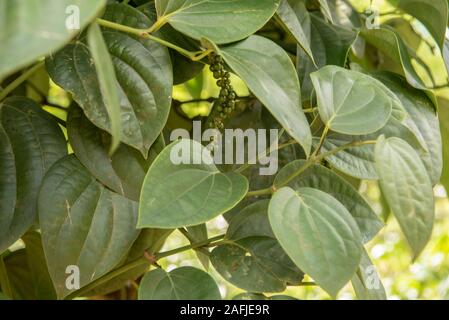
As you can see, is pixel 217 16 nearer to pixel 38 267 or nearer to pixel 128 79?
pixel 128 79

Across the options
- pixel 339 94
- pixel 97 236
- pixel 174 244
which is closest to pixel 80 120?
pixel 97 236

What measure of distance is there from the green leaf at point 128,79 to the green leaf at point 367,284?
0.19 m

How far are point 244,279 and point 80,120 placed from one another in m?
0.19

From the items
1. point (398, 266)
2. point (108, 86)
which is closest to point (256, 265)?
point (108, 86)

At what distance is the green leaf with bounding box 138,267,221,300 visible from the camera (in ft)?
1.61

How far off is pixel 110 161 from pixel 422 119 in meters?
0.28

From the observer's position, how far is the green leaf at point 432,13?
24.9 inches

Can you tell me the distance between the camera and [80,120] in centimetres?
55

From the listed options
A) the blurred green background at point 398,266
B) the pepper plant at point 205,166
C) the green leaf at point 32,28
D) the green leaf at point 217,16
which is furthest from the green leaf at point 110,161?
the blurred green background at point 398,266

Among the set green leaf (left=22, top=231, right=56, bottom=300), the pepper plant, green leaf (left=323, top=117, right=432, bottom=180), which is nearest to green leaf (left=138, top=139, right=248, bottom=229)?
the pepper plant

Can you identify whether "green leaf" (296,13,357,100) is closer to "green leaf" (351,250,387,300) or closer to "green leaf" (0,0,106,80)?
"green leaf" (351,250,387,300)

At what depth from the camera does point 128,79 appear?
20.2 inches

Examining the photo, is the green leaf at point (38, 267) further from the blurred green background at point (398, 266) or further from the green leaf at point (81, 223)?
the blurred green background at point (398, 266)
